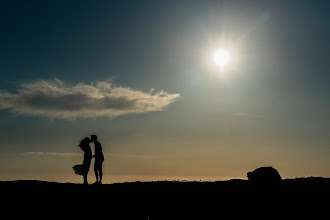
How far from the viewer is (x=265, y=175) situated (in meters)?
22.5

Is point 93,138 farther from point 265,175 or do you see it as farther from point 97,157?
point 265,175

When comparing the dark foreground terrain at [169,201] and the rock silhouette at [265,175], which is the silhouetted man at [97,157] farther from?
the rock silhouette at [265,175]

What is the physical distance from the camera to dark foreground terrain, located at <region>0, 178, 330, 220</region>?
576 inches

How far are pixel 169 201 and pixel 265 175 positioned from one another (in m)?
8.33

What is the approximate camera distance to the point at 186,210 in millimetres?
15258

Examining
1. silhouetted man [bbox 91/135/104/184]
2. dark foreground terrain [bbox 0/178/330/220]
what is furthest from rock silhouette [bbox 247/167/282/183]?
silhouetted man [bbox 91/135/104/184]

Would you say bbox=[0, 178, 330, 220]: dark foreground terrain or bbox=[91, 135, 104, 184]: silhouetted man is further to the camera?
bbox=[91, 135, 104, 184]: silhouetted man

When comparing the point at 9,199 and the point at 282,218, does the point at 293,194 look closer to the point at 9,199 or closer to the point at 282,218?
the point at 282,218

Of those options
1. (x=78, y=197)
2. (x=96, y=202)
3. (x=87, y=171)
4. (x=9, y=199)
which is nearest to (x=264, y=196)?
(x=96, y=202)

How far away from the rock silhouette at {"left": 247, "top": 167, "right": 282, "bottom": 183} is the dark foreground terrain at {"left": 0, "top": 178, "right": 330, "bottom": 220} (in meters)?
0.48

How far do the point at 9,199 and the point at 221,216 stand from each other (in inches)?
461

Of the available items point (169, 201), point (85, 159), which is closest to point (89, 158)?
point (85, 159)

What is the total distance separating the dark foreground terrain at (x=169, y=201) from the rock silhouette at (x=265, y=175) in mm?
481

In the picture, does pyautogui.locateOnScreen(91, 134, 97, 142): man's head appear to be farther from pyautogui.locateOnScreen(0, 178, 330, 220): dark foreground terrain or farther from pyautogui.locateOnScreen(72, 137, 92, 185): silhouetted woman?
pyautogui.locateOnScreen(0, 178, 330, 220): dark foreground terrain
